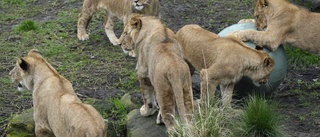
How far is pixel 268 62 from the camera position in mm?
8820

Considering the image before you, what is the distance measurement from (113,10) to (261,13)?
2837 millimetres

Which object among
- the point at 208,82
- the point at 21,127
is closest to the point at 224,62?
the point at 208,82

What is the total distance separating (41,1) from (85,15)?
2.14 metres

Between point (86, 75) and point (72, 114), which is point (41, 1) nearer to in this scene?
point (86, 75)

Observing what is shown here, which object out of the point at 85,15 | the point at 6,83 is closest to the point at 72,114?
the point at 6,83

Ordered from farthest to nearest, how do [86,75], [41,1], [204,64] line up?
[41,1], [86,75], [204,64]

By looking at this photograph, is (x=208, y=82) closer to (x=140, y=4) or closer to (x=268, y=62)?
Result: (x=268, y=62)

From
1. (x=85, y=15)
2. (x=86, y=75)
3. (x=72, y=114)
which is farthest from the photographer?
(x=85, y=15)

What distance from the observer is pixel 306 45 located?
10.2 m

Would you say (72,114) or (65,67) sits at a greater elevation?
(72,114)

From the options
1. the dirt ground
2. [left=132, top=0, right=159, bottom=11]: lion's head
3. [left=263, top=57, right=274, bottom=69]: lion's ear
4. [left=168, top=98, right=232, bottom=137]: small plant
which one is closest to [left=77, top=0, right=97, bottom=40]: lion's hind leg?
the dirt ground

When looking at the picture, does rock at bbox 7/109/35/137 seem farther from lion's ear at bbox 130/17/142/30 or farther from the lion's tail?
the lion's tail

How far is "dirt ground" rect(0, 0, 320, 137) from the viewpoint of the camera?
9.06m

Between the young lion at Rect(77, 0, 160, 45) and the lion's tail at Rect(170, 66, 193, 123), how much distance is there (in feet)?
12.3
